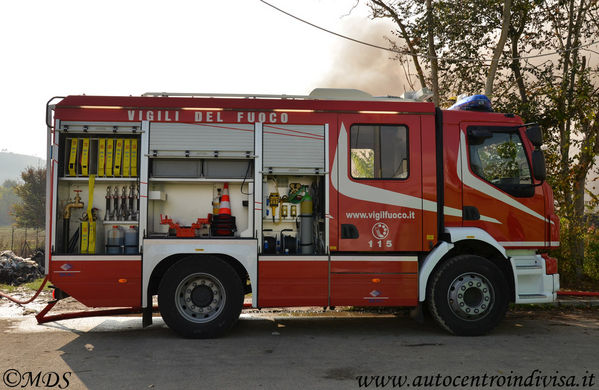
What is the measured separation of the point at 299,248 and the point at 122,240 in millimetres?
2500

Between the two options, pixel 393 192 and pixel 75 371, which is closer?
pixel 75 371

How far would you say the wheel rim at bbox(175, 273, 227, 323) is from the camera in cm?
658

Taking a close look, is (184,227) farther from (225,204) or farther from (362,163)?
(362,163)

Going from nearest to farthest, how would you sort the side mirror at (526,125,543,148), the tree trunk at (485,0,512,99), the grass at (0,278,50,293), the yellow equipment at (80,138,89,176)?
the side mirror at (526,125,543,148), the yellow equipment at (80,138,89,176), the grass at (0,278,50,293), the tree trunk at (485,0,512,99)

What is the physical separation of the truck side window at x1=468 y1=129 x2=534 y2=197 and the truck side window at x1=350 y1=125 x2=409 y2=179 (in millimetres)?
1045

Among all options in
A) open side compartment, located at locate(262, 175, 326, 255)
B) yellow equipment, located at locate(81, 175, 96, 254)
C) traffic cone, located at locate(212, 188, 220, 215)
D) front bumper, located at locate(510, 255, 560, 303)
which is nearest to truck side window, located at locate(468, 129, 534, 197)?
front bumper, located at locate(510, 255, 560, 303)

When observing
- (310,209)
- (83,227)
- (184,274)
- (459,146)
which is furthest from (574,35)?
(83,227)

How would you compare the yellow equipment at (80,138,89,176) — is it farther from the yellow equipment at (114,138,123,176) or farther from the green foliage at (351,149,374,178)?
the green foliage at (351,149,374,178)

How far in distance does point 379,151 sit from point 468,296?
2.41 metres

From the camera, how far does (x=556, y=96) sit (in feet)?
37.3

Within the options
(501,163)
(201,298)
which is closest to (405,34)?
(501,163)

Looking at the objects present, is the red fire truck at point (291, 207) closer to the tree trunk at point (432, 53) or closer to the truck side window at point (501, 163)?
the truck side window at point (501, 163)

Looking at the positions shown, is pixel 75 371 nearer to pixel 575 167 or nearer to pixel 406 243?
pixel 406 243

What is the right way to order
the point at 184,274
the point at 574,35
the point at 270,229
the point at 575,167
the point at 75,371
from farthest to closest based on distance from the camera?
the point at 574,35, the point at 575,167, the point at 270,229, the point at 184,274, the point at 75,371
